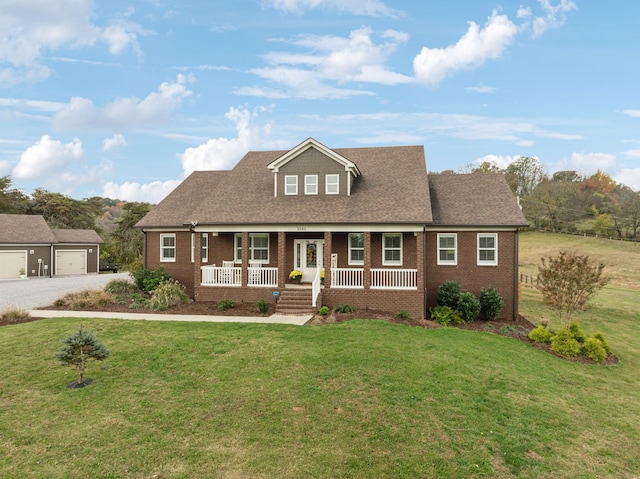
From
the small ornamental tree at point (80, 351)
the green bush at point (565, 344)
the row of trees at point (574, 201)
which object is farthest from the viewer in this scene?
the row of trees at point (574, 201)

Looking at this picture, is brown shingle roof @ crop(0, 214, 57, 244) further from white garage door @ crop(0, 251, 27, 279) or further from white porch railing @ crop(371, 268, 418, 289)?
white porch railing @ crop(371, 268, 418, 289)

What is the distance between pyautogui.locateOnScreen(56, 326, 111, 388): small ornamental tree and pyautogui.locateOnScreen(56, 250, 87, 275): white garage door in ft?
117

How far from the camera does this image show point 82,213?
55.1 metres

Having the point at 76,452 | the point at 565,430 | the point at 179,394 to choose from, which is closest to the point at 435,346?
the point at 565,430

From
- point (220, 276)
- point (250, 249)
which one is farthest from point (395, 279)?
point (220, 276)

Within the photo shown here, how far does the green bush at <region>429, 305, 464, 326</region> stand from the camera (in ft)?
51.3

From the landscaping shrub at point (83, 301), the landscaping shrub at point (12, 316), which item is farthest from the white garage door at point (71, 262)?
the landscaping shrub at point (12, 316)


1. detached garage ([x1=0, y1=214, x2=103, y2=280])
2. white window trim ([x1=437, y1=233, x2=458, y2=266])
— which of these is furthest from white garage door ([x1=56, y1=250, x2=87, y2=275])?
white window trim ([x1=437, y1=233, x2=458, y2=266])

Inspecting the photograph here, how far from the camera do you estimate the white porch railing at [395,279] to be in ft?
53.7

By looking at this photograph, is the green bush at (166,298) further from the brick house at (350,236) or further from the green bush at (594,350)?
the green bush at (594,350)

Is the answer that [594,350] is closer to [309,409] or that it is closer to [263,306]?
[309,409]

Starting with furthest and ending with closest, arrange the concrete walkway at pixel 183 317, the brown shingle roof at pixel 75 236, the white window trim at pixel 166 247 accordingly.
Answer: the brown shingle roof at pixel 75 236 → the white window trim at pixel 166 247 → the concrete walkway at pixel 183 317

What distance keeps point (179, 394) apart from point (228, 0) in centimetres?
1673

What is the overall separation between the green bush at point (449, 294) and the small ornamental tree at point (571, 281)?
3.42 metres
